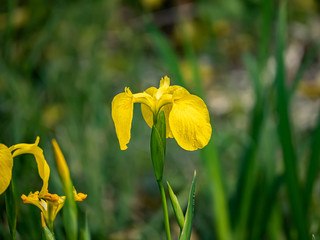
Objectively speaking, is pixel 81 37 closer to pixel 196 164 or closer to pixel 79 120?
pixel 79 120

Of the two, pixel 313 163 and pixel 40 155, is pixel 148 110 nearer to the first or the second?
pixel 40 155

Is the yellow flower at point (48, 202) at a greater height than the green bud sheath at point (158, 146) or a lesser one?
lesser

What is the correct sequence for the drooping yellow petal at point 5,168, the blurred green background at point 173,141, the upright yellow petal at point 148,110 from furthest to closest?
the blurred green background at point 173,141
the upright yellow petal at point 148,110
the drooping yellow petal at point 5,168

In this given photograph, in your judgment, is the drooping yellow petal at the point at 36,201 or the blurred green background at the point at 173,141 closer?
the drooping yellow petal at the point at 36,201

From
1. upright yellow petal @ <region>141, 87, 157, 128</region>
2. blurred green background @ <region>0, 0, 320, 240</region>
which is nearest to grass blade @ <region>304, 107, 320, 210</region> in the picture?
blurred green background @ <region>0, 0, 320, 240</region>

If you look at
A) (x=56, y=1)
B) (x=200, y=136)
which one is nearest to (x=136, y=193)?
(x=56, y=1)

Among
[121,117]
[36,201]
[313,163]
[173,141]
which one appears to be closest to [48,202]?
[36,201]

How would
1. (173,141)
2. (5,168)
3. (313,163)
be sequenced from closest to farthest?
(5,168) < (313,163) < (173,141)

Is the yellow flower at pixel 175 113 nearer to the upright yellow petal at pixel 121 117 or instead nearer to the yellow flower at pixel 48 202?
the upright yellow petal at pixel 121 117

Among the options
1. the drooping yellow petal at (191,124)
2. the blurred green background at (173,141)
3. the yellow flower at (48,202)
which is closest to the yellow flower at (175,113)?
the drooping yellow petal at (191,124)
